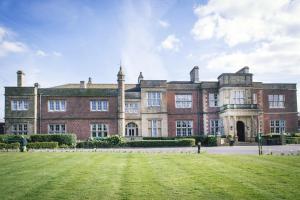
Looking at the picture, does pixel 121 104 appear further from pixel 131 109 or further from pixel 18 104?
pixel 18 104

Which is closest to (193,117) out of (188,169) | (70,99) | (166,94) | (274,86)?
(166,94)

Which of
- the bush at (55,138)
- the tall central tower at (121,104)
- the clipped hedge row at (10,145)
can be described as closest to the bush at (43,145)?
the clipped hedge row at (10,145)

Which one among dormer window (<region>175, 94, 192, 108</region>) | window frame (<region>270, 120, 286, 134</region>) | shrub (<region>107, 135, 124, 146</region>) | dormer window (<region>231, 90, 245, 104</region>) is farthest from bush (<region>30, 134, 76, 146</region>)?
window frame (<region>270, 120, 286, 134</region>)

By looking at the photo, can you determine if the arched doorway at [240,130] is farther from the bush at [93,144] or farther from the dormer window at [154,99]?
the bush at [93,144]

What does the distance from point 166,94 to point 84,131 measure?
11.6 metres

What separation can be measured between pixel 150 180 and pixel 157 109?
28.6 metres

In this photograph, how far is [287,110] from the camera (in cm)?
4225

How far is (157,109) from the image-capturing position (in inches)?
1574

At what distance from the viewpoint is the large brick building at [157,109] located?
38.0 m

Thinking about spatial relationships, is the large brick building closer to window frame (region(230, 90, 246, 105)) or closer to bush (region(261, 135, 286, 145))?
window frame (region(230, 90, 246, 105))

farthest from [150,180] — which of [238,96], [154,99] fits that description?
[238,96]

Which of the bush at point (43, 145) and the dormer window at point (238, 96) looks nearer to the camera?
the bush at point (43, 145)

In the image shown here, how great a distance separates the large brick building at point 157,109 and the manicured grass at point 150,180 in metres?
23.6

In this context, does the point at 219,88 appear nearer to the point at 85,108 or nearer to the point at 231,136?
the point at 231,136
